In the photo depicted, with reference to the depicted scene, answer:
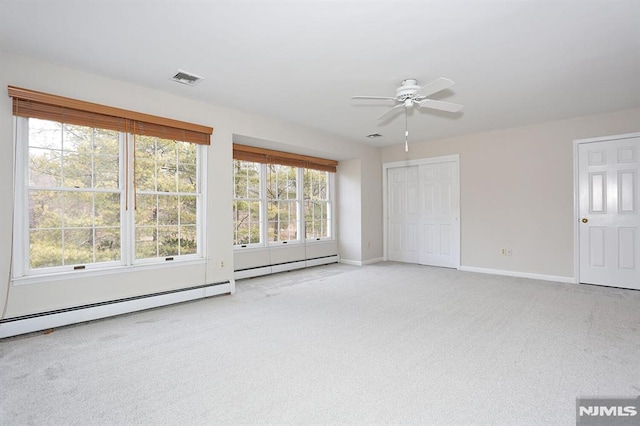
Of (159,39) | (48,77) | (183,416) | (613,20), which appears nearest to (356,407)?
(183,416)

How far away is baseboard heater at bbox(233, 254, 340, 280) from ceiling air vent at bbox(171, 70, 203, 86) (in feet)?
9.37

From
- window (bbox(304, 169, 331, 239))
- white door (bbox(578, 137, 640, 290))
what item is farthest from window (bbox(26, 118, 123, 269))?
white door (bbox(578, 137, 640, 290))

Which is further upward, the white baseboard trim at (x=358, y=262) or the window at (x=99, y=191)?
the window at (x=99, y=191)

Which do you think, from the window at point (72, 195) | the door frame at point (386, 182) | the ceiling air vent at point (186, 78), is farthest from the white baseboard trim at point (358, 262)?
the ceiling air vent at point (186, 78)

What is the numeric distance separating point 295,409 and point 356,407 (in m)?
0.35

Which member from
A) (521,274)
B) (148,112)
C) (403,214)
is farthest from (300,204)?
(521,274)

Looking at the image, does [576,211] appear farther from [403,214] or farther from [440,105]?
[440,105]

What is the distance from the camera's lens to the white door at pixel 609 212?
4.50m

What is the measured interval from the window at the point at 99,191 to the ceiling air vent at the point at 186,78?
65 cm

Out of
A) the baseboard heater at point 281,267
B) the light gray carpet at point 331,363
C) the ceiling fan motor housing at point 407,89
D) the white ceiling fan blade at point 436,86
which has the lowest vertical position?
the light gray carpet at point 331,363

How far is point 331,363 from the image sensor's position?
2.38 metres

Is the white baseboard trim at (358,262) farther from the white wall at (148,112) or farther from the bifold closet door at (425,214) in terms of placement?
the white wall at (148,112)

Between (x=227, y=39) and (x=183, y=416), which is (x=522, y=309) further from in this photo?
(x=227, y=39)

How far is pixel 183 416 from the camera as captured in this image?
70.6 inches
